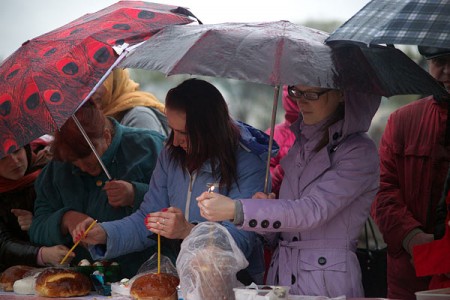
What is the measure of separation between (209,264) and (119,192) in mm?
980

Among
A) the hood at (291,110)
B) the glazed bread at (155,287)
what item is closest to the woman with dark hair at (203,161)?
the glazed bread at (155,287)

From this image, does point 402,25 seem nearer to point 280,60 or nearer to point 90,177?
point 280,60

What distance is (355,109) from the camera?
3518 mm

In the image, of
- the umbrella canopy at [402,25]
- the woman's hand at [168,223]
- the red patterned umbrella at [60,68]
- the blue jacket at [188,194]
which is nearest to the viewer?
the umbrella canopy at [402,25]

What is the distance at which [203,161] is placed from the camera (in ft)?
12.4

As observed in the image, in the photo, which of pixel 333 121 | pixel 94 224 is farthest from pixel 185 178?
pixel 333 121

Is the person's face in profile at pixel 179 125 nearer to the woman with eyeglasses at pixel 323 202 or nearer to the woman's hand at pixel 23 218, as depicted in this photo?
the woman with eyeglasses at pixel 323 202

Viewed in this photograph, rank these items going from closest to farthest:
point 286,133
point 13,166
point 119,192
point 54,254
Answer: point 119,192, point 54,254, point 13,166, point 286,133

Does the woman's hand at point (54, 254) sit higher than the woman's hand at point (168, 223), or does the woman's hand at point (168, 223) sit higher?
the woman's hand at point (168, 223)

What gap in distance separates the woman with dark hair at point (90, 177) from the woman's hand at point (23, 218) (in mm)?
151

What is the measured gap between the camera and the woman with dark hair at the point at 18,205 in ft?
14.4

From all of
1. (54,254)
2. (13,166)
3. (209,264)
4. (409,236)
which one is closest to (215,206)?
(209,264)

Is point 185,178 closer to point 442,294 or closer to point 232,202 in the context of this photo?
point 232,202

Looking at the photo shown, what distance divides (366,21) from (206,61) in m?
0.58
